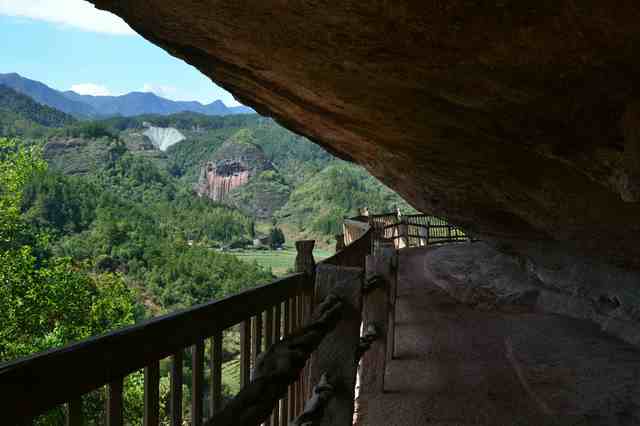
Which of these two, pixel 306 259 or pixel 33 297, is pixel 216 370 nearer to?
pixel 306 259

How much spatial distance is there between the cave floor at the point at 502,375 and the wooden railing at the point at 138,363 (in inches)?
61.2

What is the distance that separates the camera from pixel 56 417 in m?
14.2

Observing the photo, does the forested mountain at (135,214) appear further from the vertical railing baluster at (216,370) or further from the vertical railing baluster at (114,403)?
the vertical railing baluster at (114,403)

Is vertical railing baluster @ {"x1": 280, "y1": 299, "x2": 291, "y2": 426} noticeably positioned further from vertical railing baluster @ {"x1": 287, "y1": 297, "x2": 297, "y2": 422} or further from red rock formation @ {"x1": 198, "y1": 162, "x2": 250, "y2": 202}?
red rock formation @ {"x1": 198, "y1": 162, "x2": 250, "y2": 202}

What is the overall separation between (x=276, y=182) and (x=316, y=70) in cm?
13129

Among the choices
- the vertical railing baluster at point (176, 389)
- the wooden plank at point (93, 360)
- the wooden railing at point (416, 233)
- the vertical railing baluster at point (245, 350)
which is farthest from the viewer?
the wooden railing at point (416, 233)

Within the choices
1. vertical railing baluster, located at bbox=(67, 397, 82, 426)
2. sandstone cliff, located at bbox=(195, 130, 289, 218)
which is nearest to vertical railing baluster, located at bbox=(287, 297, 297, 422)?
vertical railing baluster, located at bbox=(67, 397, 82, 426)

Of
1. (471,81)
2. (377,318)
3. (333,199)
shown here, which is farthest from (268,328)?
(333,199)

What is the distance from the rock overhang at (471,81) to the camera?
261cm

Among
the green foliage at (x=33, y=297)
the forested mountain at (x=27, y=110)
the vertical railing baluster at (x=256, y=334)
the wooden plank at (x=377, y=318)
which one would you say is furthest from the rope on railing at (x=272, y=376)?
the forested mountain at (x=27, y=110)

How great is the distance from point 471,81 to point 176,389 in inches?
94.3

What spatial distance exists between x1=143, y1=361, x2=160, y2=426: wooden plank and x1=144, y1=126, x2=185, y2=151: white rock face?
168 m

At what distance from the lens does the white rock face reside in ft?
538

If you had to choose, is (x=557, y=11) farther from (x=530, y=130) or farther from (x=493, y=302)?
(x=493, y=302)
